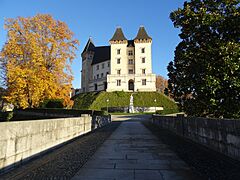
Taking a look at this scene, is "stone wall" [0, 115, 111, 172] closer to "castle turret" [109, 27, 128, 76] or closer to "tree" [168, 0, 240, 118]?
"tree" [168, 0, 240, 118]

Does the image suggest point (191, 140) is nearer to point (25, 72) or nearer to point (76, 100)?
point (25, 72)

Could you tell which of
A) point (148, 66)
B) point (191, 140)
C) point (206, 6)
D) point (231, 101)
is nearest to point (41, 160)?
point (191, 140)

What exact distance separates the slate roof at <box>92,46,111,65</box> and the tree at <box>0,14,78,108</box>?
180ft

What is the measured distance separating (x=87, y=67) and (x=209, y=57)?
3208 inches

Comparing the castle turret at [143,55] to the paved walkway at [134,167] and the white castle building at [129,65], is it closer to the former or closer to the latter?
the white castle building at [129,65]

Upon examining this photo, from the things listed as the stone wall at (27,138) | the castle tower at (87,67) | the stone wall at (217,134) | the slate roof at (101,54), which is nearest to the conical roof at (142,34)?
the slate roof at (101,54)

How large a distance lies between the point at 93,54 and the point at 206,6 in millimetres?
82590

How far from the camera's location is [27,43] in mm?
21594

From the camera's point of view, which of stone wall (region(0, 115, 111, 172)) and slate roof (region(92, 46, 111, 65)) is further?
slate roof (region(92, 46, 111, 65))

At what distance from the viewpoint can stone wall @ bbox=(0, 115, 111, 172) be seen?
15.4 feet

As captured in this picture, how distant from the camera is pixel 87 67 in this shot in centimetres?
8731

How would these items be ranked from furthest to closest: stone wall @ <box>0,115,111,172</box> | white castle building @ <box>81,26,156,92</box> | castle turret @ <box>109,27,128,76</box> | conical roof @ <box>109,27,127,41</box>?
1. conical roof @ <box>109,27,127,41</box>
2. castle turret @ <box>109,27,128,76</box>
3. white castle building @ <box>81,26,156,92</box>
4. stone wall @ <box>0,115,111,172</box>

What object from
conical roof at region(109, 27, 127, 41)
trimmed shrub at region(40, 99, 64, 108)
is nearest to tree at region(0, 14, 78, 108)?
trimmed shrub at region(40, 99, 64, 108)

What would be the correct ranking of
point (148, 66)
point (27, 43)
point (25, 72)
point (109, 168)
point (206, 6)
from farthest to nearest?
1. point (148, 66)
2. point (27, 43)
3. point (25, 72)
4. point (206, 6)
5. point (109, 168)
